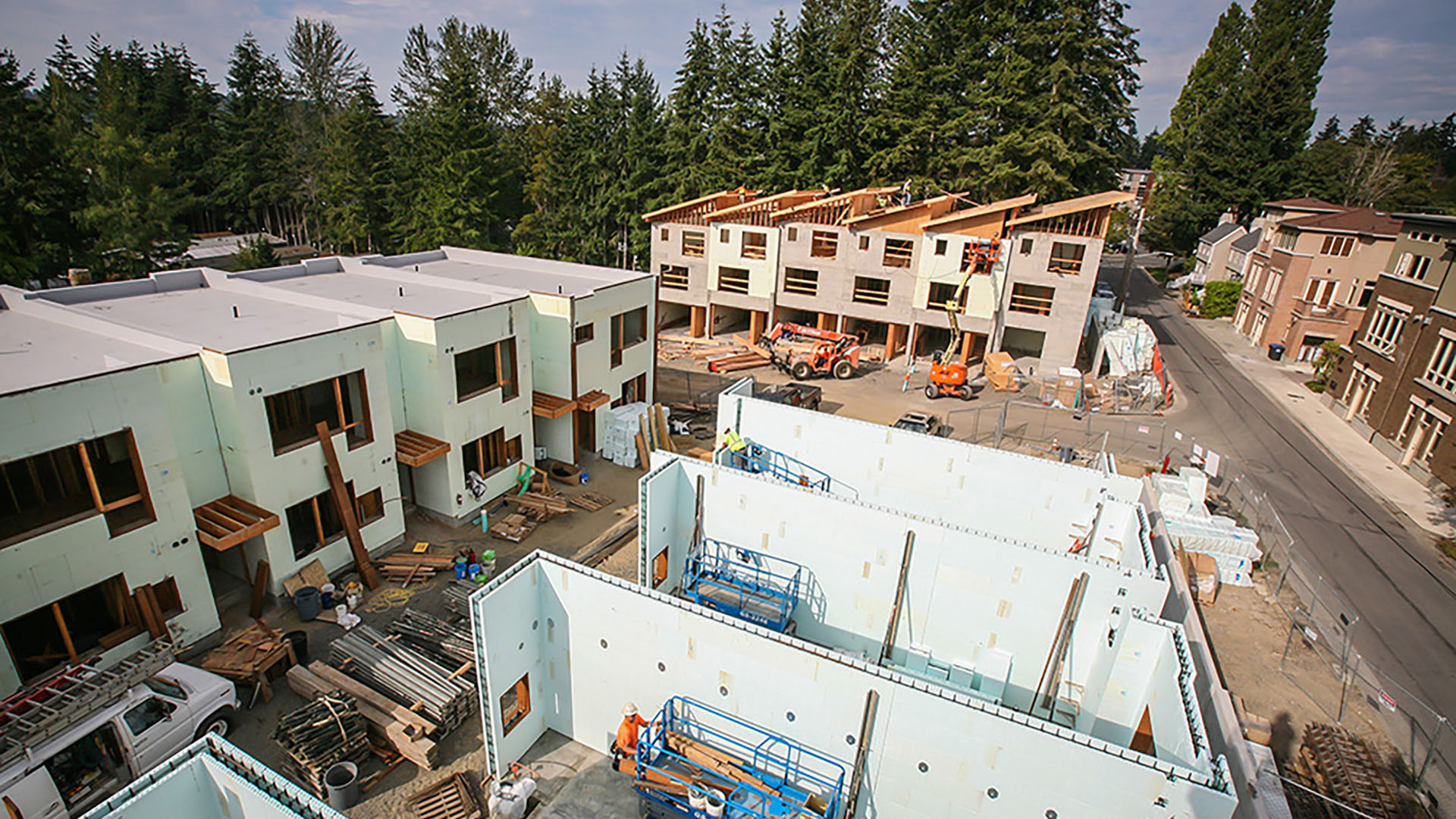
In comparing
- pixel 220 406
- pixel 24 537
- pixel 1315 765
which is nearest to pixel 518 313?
pixel 220 406

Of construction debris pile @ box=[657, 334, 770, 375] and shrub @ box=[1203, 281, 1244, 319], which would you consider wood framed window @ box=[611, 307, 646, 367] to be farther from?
shrub @ box=[1203, 281, 1244, 319]

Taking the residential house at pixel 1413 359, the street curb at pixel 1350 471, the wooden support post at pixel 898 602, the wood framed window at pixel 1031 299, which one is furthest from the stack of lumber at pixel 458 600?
the residential house at pixel 1413 359

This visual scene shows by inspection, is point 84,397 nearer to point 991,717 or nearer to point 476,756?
point 476,756

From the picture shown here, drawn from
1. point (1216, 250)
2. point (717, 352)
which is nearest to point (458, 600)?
point (717, 352)

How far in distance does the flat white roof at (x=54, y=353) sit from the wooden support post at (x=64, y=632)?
13.3 feet

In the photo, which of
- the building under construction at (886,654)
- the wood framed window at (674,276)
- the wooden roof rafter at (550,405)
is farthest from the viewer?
the wood framed window at (674,276)

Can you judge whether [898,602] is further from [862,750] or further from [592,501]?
[592,501]

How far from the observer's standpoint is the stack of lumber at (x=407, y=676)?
1231 centimetres

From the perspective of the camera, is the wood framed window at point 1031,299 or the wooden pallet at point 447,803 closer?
the wooden pallet at point 447,803

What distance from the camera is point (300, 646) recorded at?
13562 mm

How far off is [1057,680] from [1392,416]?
2531 centimetres

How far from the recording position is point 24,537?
11336 millimetres

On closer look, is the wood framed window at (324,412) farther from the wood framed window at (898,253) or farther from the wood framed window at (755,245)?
the wood framed window at (898,253)

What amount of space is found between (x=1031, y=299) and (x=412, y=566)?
99.1 ft
